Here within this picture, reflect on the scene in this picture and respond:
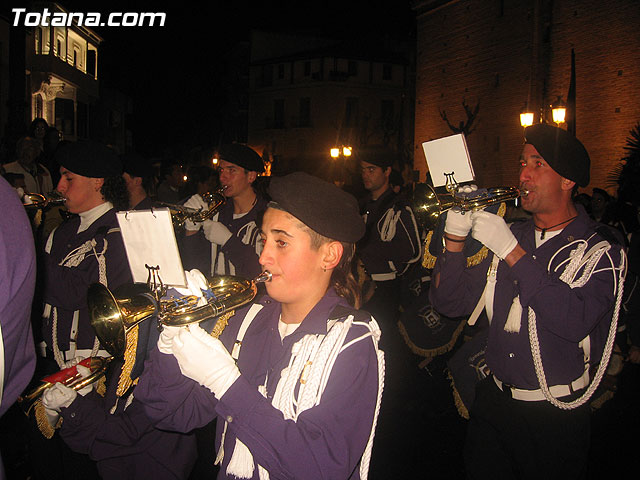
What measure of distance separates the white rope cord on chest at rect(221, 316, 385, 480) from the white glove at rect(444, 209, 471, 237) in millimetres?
1424

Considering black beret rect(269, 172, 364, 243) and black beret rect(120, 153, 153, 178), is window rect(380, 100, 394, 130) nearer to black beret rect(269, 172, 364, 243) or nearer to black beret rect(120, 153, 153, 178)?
black beret rect(120, 153, 153, 178)

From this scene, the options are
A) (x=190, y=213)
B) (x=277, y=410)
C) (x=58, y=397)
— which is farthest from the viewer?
(x=190, y=213)

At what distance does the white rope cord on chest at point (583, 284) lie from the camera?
9.57 ft

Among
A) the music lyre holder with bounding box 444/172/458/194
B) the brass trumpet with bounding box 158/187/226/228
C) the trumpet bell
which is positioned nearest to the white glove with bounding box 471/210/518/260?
the music lyre holder with bounding box 444/172/458/194

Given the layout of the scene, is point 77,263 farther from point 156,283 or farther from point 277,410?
point 277,410

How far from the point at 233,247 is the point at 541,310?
3.17m

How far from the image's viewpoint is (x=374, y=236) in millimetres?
6371

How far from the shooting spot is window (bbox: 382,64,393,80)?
46.7m

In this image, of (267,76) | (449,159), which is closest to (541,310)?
(449,159)

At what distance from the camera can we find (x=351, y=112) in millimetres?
45250

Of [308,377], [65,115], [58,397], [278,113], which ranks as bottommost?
[58,397]

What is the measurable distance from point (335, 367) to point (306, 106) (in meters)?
46.2

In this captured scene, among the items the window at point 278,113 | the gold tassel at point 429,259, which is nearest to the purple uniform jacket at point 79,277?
the gold tassel at point 429,259

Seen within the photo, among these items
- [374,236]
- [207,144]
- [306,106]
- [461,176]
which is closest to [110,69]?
[207,144]
